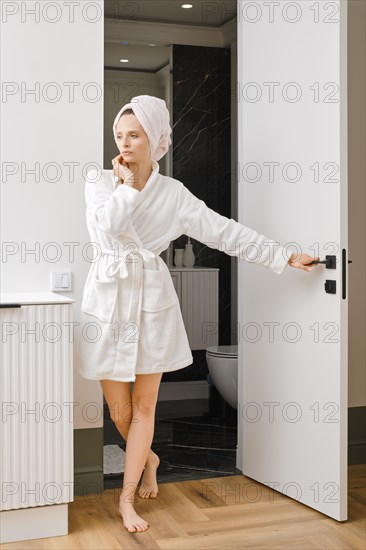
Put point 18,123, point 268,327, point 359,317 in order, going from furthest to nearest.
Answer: point 359,317 → point 268,327 → point 18,123

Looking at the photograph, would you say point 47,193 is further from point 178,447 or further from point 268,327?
point 178,447

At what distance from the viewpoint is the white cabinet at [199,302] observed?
17.8 ft

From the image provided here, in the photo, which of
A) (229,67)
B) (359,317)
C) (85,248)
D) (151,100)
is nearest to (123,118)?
(151,100)

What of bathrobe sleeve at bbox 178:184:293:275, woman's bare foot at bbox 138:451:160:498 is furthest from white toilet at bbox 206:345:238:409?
bathrobe sleeve at bbox 178:184:293:275

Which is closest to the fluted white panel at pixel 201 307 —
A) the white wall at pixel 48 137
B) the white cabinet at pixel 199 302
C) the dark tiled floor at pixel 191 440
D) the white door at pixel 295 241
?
the white cabinet at pixel 199 302

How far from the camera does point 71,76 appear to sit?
344cm

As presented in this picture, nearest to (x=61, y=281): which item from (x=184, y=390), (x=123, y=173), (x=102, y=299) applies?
(x=102, y=299)

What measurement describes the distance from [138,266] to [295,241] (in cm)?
77

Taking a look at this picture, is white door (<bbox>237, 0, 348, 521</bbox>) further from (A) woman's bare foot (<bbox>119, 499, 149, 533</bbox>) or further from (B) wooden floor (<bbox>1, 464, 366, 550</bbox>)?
(A) woman's bare foot (<bbox>119, 499, 149, 533</bbox>)

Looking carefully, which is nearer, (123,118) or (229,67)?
(123,118)

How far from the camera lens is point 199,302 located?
18.1 ft

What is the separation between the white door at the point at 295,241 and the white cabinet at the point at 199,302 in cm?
161

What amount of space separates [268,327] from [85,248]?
959 millimetres

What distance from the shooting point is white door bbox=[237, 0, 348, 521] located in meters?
3.13
